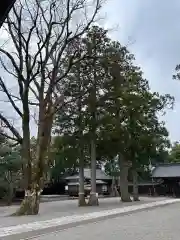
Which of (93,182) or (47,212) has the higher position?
(93,182)

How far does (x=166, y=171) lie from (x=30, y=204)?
36982mm

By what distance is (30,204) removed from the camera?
66.8 feet

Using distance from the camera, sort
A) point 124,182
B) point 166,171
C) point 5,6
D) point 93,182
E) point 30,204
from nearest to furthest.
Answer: point 5,6 → point 30,204 → point 93,182 → point 124,182 → point 166,171

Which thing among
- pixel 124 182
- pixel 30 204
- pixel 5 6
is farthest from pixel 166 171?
pixel 5 6

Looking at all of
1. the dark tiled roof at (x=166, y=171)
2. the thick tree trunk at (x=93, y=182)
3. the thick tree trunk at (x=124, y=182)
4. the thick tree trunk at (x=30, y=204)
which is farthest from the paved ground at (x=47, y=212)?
the dark tiled roof at (x=166, y=171)

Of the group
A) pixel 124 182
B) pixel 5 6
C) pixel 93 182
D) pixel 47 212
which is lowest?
pixel 47 212

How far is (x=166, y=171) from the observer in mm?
54500

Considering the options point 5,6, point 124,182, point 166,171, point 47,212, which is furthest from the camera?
point 166,171

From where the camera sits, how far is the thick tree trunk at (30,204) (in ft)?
66.4

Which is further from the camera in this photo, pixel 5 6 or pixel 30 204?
pixel 30 204

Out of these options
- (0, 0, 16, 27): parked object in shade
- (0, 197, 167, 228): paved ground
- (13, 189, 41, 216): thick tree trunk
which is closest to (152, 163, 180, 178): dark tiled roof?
(0, 197, 167, 228): paved ground

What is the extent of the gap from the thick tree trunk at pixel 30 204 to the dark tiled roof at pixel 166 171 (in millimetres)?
35266

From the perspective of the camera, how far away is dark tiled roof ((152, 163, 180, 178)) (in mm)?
53331

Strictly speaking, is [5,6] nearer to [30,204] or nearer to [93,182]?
[30,204]
